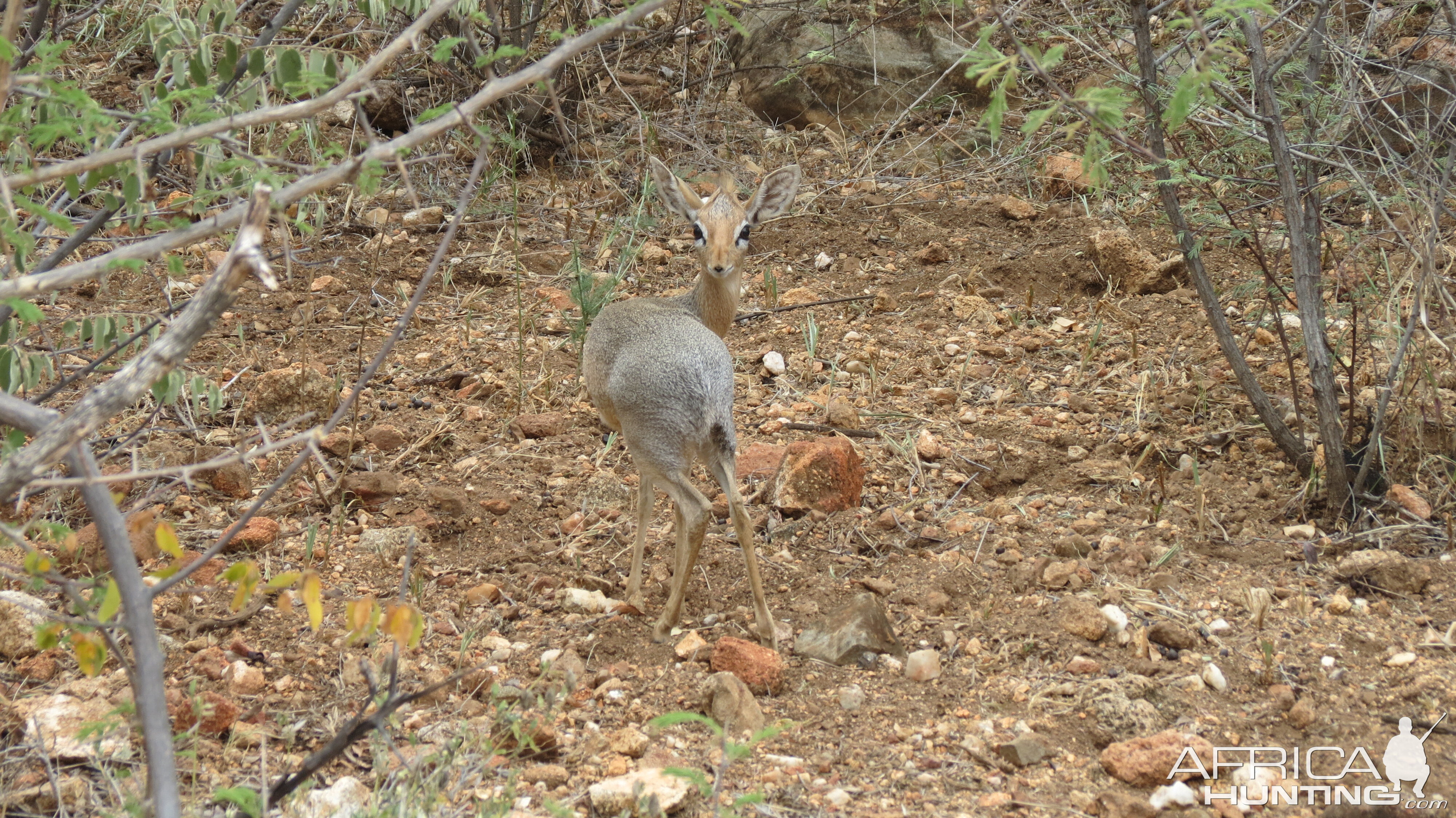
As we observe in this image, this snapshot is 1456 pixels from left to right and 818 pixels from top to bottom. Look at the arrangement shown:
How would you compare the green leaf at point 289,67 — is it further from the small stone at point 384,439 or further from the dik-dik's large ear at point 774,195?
the dik-dik's large ear at point 774,195

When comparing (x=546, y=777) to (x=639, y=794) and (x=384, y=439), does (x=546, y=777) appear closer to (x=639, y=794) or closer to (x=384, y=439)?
(x=639, y=794)

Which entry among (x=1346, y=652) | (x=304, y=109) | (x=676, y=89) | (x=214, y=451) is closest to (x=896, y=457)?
(x=1346, y=652)

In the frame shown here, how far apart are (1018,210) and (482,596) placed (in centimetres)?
460

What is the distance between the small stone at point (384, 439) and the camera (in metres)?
5.43

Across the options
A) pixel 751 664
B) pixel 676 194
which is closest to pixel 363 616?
pixel 751 664

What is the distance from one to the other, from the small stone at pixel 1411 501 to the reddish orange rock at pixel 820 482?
2.02 m

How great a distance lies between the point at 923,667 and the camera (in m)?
3.82

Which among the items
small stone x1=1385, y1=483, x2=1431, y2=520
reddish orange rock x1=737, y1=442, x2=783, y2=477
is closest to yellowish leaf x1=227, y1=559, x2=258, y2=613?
→ reddish orange rock x1=737, y1=442, x2=783, y2=477

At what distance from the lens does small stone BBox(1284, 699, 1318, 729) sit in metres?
3.36

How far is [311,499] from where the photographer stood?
479cm

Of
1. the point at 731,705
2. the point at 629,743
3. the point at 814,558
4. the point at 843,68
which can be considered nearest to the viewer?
the point at 629,743

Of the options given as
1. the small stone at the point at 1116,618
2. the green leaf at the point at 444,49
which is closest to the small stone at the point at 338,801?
the green leaf at the point at 444,49

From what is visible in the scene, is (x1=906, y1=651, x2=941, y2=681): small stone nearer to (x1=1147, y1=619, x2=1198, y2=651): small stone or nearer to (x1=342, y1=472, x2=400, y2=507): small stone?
(x1=1147, y1=619, x2=1198, y2=651): small stone

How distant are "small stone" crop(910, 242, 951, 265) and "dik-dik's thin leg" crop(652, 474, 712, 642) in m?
3.45
